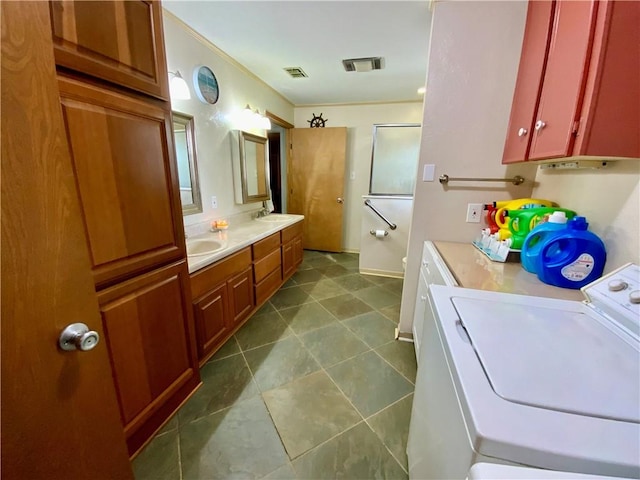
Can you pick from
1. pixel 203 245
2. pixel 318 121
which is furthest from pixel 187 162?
pixel 318 121

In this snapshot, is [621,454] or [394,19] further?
[394,19]

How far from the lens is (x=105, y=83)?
95cm

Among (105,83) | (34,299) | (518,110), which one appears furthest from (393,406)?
(105,83)

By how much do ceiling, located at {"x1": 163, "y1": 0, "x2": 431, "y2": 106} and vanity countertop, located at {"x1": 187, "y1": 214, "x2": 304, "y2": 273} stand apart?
1.61 metres

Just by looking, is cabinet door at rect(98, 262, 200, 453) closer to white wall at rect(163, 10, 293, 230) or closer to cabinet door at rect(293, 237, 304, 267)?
white wall at rect(163, 10, 293, 230)

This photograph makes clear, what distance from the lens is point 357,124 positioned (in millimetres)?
3924

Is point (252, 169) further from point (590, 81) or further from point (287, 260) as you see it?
point (590, 81)

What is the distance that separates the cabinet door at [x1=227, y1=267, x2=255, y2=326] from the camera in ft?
6.65

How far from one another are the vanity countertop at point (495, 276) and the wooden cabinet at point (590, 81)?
0.52m

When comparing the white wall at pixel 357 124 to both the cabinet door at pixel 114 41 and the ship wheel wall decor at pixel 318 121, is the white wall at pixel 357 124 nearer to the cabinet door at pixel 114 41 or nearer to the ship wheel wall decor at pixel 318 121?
the ship wheel wall decor at pixel 318 121

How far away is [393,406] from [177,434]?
118cm

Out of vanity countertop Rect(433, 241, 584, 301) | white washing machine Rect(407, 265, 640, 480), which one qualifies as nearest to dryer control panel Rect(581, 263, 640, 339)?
white washing machine Rect(407, 265, 640, 480)

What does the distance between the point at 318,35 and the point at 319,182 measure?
A: 2159mm

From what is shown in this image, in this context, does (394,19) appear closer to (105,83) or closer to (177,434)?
(105,83)
